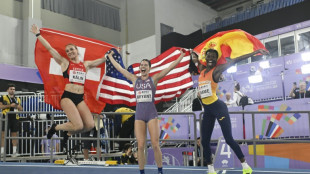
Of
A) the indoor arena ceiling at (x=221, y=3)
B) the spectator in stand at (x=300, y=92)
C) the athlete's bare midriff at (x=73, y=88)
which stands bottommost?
the athlete's bare midriff at (x=73, y=88)

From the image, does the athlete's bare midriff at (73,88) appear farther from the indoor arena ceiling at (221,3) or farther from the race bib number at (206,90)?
the indoor arena ceiling at (221,3)

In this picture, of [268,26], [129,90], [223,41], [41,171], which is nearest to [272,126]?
[223,41]

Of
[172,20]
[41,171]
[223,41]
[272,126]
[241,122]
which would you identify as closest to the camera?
[41,171]

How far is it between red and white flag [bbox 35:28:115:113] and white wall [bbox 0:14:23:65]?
10289mm

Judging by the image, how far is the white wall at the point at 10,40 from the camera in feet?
51.1

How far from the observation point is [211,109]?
16.3ft

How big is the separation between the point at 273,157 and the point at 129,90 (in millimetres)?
3548

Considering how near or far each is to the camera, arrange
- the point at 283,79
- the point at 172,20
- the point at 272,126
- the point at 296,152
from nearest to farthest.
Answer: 1. the point at 296,152
2. the point at 272,126
3. the point at 283,79
4. the point at 172,20

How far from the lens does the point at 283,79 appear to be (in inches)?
452

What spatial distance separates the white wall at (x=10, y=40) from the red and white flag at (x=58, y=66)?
10.3 m

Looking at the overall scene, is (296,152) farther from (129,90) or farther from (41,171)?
(41,171)

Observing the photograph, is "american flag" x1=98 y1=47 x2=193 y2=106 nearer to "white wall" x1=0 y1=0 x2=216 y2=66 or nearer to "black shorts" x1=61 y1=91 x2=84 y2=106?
"black shorts" x1=61 y1=91 x2=84 y2=106

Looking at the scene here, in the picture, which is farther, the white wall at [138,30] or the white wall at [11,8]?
the white wall at [138,30]

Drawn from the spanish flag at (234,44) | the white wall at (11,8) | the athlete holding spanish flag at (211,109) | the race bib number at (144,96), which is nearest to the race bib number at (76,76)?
the race bib number at (144,96)
